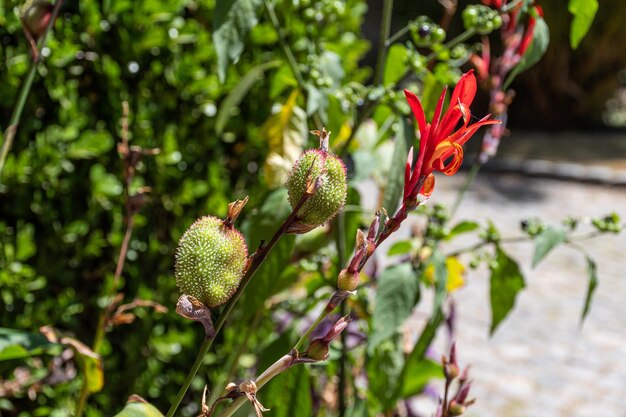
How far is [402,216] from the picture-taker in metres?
0.65

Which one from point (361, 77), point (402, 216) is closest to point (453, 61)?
point (402, 216)

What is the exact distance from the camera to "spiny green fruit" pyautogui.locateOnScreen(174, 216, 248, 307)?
2.10ft

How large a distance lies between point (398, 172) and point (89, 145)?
1025mm

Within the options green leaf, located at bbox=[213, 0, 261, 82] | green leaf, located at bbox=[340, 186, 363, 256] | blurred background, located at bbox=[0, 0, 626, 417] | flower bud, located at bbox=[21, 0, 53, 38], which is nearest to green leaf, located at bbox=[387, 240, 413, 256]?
green leaf, located at bbox=[340, 186, 363, 256]

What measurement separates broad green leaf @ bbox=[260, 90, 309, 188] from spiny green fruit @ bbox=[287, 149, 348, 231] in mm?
818

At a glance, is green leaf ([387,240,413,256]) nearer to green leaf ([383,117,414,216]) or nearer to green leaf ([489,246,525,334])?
green leaf ([489,246,525,334])

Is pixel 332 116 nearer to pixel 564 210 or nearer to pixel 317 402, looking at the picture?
pixel 317 402

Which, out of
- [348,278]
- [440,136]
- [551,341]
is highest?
[440,136]

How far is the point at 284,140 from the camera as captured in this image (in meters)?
1.49

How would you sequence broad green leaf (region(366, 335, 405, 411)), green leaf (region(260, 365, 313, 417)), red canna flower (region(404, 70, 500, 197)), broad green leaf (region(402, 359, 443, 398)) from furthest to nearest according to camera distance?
1. broad green leaf (region(402, 359, 443, 398))
2. broad green leaf (region(366, 335, 405, 411))
3. green leaf (region(260, 365, 313, 417))
4. red canna flower (region(404, 70, 500, 197))

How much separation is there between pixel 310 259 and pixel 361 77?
1265 millimetres

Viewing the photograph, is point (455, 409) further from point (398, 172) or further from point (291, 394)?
point (291, 394)

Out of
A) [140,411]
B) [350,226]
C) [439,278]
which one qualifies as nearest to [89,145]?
[350,226]

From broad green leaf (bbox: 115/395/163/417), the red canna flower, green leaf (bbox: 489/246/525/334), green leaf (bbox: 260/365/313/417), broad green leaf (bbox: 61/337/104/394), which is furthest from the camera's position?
green leaf (bbox: 489/246/525/334)
